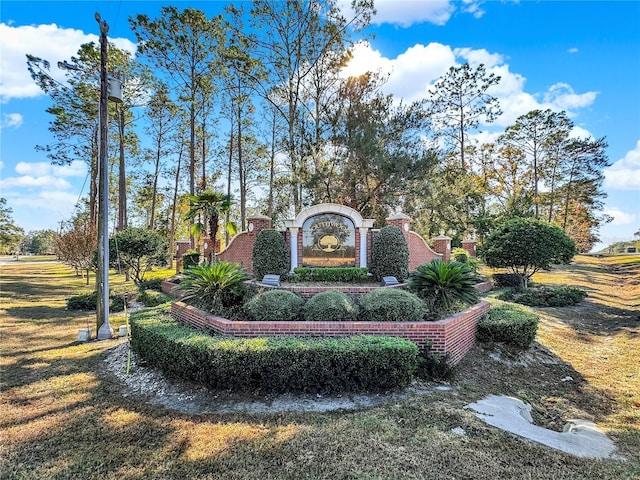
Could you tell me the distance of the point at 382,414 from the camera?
13.4 ft

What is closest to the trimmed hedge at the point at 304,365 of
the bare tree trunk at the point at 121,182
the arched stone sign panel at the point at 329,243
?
the arched stone sign panel at the point at 329,243

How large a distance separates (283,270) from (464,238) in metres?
15.3

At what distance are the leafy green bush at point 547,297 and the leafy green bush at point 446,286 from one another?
265 inches

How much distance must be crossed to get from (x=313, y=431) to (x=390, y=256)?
7101 mm

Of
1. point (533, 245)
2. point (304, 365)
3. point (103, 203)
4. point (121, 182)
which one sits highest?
point (121, 182)

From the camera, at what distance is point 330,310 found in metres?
6.19

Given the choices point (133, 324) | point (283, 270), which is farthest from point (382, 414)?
point (283, 270)

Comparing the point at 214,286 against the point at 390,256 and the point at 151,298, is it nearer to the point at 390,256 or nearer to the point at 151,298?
the point at 390,256

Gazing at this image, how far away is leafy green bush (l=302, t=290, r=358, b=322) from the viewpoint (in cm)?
615

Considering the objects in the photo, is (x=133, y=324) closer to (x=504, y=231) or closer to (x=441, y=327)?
(x=441, y=327)

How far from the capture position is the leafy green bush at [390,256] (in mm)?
10297

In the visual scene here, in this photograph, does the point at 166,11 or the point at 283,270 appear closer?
the point at 283,270

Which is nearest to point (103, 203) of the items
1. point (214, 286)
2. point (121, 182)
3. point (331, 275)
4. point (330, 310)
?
point (214, 286)

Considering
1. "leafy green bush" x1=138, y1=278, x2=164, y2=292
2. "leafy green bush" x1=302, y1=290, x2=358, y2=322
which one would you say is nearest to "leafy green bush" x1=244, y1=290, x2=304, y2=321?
"leafy green bush" x1=302, y1=290, x2=358, y2=322
